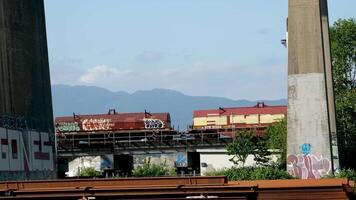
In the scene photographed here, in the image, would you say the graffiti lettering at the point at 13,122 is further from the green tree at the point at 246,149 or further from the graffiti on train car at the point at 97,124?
the graffiti on train car at the point at 97,124

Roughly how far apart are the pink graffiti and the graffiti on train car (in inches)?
1519

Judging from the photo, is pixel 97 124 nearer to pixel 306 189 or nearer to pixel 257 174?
pixel 257 174

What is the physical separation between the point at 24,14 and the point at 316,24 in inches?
723

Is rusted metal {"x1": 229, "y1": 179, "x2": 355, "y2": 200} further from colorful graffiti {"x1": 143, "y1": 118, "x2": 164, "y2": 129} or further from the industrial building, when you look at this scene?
colorful graffiti {"x1": 143, "y1": 118, "x2": 164, "y2": 129}

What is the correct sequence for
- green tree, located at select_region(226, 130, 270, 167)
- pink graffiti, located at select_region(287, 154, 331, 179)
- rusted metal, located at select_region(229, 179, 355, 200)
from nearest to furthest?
1. rusted metal, located at select_region(229, 179, 355, 200)
2. pink graffiti, located at select_region(287, 154, 331, 179)
3. green tree, located at select_region(226, 130, 270, 167)

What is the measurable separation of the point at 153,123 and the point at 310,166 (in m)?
36.9

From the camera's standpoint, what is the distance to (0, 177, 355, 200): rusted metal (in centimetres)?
1783

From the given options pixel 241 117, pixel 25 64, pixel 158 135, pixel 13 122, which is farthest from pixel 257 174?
pixel 241 117

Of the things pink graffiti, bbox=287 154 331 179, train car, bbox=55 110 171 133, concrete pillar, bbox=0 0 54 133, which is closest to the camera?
concrete pillar, bbox=0 0 54 133

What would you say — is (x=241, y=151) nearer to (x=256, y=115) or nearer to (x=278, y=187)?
(x=256, y=115)

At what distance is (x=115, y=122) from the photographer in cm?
8331

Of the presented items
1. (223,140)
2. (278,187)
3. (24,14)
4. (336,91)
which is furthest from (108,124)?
(278,187)

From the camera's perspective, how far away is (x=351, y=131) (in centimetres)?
6406

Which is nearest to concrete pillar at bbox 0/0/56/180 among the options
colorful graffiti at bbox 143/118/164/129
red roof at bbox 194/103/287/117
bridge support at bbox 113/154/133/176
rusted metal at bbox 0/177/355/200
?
rusted metal at bbox 0/177/355/200
